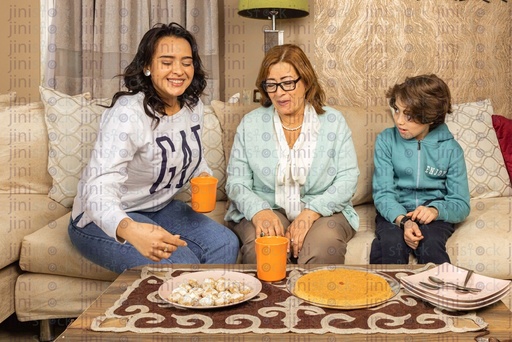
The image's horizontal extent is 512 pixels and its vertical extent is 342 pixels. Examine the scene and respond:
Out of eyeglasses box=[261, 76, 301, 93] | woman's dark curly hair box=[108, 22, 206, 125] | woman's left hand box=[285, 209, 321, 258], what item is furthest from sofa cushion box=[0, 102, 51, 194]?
woman's left hand box=[285, 209, 321, 258]

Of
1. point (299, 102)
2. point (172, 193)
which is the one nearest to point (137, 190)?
point (172, 193)

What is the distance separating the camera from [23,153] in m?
2.53

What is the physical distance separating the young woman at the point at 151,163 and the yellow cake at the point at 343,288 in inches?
17.7

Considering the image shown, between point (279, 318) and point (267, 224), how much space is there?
76cm

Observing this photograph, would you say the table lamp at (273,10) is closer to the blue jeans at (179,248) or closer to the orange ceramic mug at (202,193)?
the blue jeans at (179,248)

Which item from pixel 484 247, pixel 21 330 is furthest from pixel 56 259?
pixel 484 247

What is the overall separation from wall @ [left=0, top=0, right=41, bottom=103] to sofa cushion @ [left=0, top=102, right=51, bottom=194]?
3.84 feet

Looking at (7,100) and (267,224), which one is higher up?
(7,100)

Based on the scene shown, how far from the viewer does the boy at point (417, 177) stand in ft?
6.64

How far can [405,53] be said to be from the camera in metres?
3.38

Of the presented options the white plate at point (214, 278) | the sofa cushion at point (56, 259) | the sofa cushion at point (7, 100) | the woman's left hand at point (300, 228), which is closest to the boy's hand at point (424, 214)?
the woman's left hand at point (300, 228)

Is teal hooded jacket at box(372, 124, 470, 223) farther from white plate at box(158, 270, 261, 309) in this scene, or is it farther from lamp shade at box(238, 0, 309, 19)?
lamp shade at box(238, 0, 309, 19)

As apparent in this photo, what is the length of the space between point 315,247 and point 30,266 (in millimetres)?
987

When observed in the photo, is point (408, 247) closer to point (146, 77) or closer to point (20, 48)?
point (146, 77)
